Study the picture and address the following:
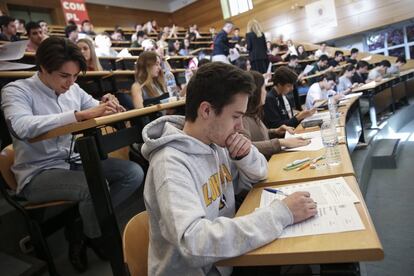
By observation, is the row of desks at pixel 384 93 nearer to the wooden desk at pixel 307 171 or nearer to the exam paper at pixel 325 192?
the wooden desk at pixel 307 171

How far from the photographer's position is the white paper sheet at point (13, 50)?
1754 millimetres

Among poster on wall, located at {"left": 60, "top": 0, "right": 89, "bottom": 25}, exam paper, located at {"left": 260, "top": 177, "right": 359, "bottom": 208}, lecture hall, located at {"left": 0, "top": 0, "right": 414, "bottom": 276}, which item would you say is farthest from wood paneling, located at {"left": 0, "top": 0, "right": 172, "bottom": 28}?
exam paper, located at {"left": 260, "top": 177, "right": 359, "bottom": 208}

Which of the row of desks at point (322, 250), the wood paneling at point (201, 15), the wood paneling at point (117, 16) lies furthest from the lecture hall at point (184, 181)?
the wood paneling at point (201, 15)

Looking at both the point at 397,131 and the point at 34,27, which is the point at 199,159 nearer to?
the point at 34,27

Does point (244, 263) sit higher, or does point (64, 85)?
point (64, 85)

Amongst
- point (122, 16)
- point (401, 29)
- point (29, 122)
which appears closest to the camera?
point (29, 122)

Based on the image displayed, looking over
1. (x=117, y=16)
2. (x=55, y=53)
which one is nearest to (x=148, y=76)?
(x=55, y=53)

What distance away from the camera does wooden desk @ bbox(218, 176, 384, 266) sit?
614mm

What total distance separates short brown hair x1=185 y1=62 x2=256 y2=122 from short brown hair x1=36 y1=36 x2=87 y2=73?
2.99ft

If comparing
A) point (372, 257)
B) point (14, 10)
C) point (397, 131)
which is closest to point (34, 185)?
point (372, 257)

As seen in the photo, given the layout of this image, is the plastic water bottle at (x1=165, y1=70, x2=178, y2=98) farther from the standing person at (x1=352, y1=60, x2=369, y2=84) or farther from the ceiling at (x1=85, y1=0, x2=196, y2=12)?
the ceiling at (x1=85, y1=0, x2=196, y2=12)

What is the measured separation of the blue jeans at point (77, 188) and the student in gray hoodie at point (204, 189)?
0.66m

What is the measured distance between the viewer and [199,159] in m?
0.93

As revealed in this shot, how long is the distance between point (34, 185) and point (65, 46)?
700 millimetres
